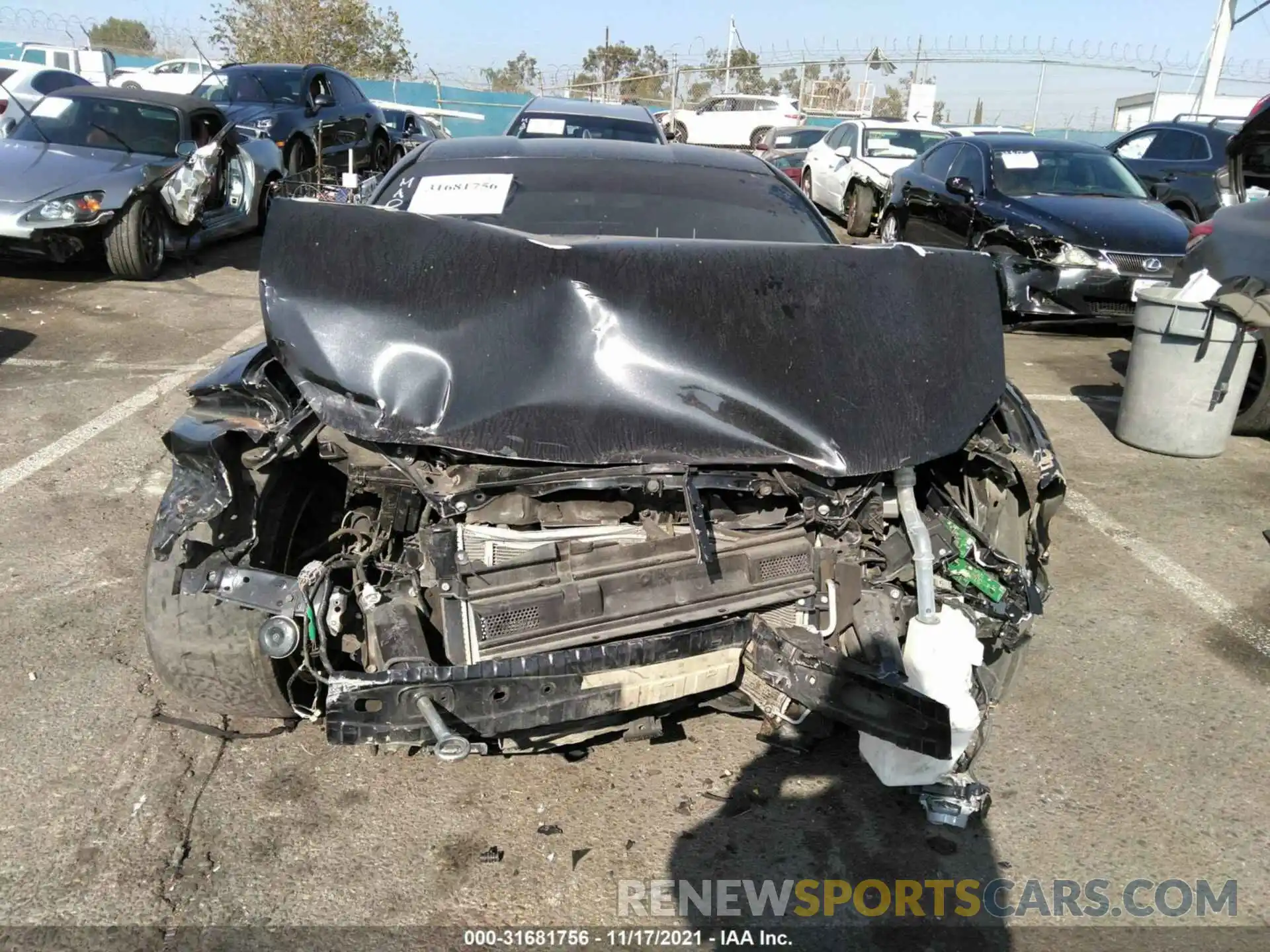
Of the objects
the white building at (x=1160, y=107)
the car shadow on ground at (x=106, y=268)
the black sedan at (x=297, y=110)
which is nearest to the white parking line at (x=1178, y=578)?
the car shadow on ground at (x=106, y=268)

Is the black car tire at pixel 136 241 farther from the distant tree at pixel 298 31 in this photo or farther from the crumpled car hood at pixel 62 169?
the distant tree at pixel 298 31

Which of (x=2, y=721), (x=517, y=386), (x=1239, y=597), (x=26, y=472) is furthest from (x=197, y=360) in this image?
(x=1239, y=597)

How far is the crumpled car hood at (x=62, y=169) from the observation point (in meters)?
7.54

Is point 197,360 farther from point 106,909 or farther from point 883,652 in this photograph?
point 883,652

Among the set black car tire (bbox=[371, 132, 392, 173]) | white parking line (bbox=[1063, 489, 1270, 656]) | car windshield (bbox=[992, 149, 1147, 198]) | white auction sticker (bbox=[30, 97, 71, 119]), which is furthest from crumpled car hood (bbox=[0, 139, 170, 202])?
white parking line (bbox=[1063, 489, 1270, 656])

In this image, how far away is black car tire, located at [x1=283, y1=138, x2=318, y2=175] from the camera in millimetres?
10781

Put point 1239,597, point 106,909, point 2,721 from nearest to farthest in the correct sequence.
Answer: point 106,909 → point 2,721 → point 1239,597

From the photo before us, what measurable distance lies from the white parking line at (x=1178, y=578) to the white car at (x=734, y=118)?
61.5 feet

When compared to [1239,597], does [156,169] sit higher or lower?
higher

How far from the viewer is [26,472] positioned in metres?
4.55

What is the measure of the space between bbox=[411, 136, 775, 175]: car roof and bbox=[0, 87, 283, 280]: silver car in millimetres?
5020

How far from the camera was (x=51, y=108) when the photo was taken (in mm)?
8672

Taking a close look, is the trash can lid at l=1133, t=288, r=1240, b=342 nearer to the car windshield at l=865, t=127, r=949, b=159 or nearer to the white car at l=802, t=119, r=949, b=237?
the white car at l=802, t=119, r=949, b=237

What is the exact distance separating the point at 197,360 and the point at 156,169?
109 inches
